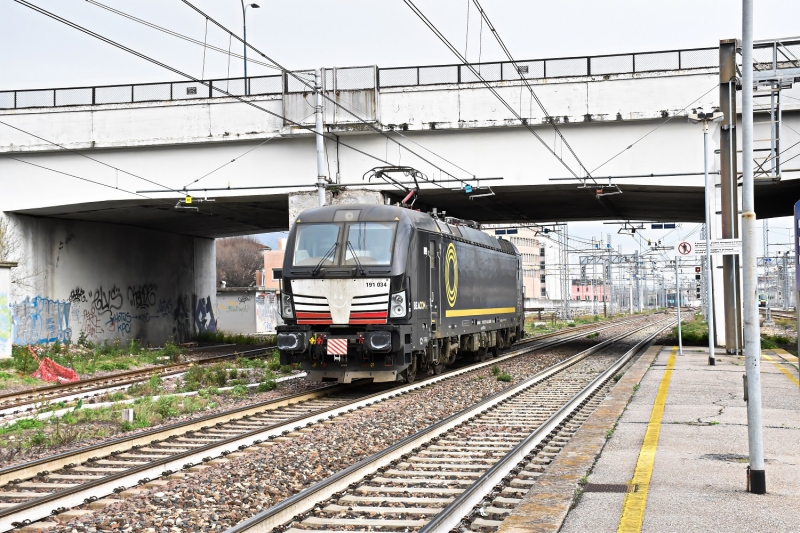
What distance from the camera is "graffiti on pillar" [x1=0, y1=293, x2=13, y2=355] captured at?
22.3 m

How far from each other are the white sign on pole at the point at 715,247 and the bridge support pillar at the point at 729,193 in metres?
3.37

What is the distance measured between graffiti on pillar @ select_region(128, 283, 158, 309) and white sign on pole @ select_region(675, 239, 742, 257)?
2008 cm

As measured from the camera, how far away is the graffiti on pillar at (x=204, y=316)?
38.7 meters

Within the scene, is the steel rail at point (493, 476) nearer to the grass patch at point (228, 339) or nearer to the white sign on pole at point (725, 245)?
the white sign on pole at point (725, 245)

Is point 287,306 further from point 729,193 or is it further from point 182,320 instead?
point 182,320

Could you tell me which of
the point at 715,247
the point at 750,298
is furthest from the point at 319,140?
the point at 750,298

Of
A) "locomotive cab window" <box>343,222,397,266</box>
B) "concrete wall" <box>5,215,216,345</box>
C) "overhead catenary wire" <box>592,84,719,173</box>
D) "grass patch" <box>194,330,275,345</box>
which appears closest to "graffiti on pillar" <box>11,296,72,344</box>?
"concrete wall" <box>5,215,216,345</box>

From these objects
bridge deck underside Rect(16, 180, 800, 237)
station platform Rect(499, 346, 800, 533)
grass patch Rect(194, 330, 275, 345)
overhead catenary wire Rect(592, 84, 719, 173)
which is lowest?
station platform Rect(499, 346, 800, 533)

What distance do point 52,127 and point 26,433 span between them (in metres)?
16.8

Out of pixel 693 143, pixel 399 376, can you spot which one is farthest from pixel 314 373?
pixel 693 143

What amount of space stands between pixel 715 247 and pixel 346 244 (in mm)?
7569

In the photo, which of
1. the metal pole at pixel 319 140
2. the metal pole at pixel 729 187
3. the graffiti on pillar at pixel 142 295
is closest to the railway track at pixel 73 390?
the metal pole at pixel 319 140

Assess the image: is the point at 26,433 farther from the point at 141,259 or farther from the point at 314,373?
the point at 141,259

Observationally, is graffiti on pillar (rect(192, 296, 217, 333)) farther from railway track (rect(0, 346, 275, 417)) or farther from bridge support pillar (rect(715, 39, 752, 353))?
bridge support pillar (rect(715, 39, 752, 353))
